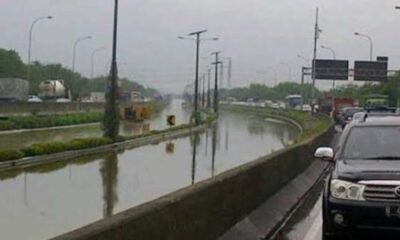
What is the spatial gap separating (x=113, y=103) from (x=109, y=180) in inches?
847

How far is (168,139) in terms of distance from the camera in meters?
56.4

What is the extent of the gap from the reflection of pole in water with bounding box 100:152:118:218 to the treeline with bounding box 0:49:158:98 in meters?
60.2

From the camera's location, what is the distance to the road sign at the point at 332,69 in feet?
281

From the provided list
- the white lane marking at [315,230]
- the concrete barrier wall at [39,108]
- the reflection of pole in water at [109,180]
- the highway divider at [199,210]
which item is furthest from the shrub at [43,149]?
the concrete barrier wall at [39,108]

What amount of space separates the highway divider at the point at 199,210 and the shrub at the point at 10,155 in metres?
18.2

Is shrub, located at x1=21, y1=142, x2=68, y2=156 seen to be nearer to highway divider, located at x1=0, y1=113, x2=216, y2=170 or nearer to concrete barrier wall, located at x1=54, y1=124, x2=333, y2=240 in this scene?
highway divider, located at x1=0, y1=113, x2=216, y2=170

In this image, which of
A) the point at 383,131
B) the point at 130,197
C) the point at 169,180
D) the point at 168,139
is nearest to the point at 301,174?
the point at 130,197

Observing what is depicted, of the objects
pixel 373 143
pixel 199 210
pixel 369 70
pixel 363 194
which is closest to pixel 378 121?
pixel 373 143

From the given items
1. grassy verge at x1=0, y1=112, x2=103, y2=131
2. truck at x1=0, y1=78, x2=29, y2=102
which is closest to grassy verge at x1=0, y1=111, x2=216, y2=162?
grassy verge at x1=0, y1=112, x2=103, y2=131

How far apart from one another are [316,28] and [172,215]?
61.0m

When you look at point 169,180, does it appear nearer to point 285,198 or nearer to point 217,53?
point 285,198

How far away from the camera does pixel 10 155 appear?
32688 mm

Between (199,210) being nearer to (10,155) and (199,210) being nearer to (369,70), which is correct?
(10,155)

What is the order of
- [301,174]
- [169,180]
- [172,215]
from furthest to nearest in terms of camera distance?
[169,180], [301,174], [172,215]
